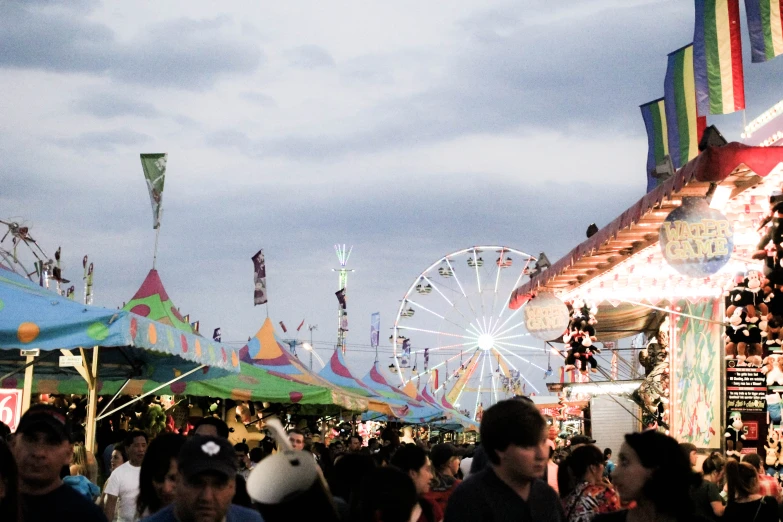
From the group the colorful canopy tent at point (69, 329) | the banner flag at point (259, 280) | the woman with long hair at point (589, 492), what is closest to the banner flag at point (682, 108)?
the colorful canopy tent at point (69, 329)

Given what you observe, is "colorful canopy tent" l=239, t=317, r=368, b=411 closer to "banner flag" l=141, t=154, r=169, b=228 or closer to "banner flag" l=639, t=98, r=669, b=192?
"banner flag" l=141, t=154, r=169, b=228

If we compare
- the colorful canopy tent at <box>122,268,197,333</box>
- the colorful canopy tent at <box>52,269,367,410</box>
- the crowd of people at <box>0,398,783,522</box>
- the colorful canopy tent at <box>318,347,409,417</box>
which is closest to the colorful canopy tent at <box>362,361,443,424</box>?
the colorful canopy tent at <box>318,347,409,417</box>

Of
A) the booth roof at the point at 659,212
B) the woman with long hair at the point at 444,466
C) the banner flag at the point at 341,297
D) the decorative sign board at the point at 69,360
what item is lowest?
the woman with long hair at the point at 444,466

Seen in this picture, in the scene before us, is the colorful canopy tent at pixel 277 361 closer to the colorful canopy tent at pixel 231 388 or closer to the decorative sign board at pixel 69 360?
the colorful canopy tent at pixel 231 388

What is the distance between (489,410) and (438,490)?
3.16m

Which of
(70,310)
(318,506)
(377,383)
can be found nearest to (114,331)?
(70,310)

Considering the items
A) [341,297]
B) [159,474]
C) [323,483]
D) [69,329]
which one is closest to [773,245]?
[159,474]

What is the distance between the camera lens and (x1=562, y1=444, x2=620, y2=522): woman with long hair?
20.7 feet

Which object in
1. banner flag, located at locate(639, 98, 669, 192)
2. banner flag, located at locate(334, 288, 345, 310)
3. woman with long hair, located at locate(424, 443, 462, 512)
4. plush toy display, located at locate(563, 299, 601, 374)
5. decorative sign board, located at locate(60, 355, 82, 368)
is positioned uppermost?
banner flag, located at locate(334, 288, 345, 310)

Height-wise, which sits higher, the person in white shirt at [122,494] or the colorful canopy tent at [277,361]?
the colorful canopy tent at [277,361]

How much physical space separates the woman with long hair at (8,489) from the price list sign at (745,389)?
41.5ft

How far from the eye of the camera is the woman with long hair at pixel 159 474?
526 centimetres

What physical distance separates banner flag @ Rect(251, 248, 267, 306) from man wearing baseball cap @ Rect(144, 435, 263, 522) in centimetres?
3689

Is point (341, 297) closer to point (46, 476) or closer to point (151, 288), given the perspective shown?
point (151, 288)
